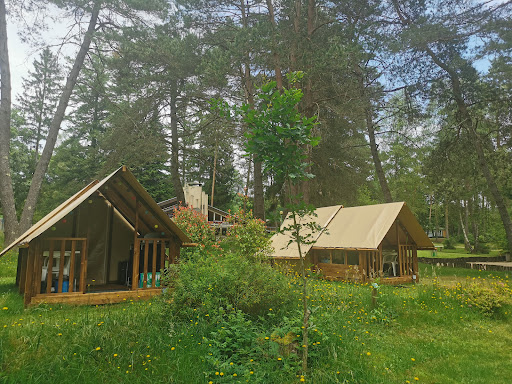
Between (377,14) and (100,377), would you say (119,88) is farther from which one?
(100,377)

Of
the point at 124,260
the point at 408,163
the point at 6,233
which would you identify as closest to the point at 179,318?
the point at 124,260

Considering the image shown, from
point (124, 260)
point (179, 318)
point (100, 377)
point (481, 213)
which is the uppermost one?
point (481, 213)

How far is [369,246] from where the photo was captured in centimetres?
950

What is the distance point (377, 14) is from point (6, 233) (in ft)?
51.7

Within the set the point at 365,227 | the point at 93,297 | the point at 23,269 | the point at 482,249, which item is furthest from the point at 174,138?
the point at 482,249

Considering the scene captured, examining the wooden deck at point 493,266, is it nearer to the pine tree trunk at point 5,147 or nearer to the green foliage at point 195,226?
the green foliage at point 195,226

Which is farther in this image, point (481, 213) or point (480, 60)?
point (481, 213)

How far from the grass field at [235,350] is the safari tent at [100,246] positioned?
35.8 inches

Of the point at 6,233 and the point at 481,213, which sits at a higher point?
the point at 481,213

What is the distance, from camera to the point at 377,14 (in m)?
12.9

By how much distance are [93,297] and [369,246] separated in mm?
7025

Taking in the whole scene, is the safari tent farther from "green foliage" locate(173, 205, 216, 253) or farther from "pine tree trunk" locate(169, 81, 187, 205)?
"pine tree trunk" locate(169, 81, 187, 205)

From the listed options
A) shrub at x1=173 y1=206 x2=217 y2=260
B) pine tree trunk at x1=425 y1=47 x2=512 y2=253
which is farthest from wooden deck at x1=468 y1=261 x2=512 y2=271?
shrub at x1=173 y1=206 x2=217 y2=260

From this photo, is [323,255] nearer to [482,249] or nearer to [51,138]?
[51,138]
